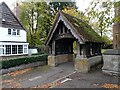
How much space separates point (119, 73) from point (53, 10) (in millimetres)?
26128

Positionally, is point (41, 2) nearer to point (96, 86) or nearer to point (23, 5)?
point (23, 5)

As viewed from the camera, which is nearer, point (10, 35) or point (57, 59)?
point (57, 59)

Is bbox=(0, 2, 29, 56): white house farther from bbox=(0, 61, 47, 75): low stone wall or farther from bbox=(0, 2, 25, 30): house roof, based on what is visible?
bbox=(0, 61, 47, 75): low stone wall

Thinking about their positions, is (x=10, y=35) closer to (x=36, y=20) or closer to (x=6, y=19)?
(x=6, y=19)

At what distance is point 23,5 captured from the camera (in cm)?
3244

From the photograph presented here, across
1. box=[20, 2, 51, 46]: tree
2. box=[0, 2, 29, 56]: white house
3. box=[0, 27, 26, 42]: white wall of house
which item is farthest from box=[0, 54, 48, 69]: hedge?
box=[20, 2, 51, 46]: tree

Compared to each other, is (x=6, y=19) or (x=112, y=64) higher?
(x=6, y=19)

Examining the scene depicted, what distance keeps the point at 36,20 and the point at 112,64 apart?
24.8 m

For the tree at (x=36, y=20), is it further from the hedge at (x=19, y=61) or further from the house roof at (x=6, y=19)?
the hedge at (x=19, y=61)

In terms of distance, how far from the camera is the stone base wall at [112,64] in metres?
13.7

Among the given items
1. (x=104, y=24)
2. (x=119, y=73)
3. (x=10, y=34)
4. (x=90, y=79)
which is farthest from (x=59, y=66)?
(x=10, y=34)

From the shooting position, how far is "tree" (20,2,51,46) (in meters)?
33.4

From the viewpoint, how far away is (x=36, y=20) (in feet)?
116

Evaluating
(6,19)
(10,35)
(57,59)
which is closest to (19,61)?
(57,59)
